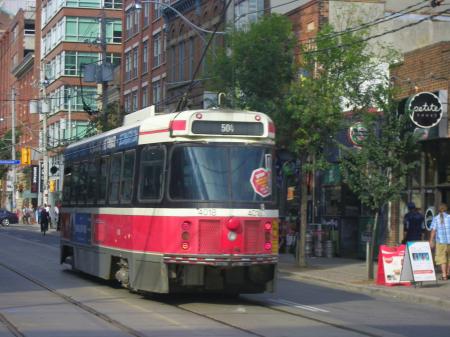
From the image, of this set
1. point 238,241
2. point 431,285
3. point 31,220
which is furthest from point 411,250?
point 31,220

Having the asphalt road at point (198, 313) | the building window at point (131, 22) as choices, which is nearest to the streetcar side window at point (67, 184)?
the asphalt road at point (198, 313)

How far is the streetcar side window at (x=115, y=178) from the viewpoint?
52.8ft

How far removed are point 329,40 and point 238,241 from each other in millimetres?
10704

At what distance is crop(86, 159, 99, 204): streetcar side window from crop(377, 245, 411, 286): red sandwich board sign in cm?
647

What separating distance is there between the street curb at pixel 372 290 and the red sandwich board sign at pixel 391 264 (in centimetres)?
34

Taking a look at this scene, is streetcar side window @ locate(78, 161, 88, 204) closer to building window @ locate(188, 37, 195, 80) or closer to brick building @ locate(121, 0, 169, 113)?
building window @ locate(188, 37, 195, 80)

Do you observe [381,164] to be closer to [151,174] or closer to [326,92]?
[326,92]

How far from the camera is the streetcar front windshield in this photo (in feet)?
45.3

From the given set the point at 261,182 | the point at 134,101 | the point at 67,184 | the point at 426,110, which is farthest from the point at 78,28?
the point at 261,182

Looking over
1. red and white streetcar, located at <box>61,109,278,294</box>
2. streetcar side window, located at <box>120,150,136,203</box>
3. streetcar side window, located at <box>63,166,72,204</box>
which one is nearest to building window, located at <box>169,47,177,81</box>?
streetcar side window, located at <box>63,166,72,204</box>

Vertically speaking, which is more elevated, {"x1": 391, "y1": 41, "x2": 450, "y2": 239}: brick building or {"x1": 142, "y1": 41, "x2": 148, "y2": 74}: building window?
{"x1": 142, "y1": 41, "x2": 148, "y2": 74}: building window

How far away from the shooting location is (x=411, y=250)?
18203mm

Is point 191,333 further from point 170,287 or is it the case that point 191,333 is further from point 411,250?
point 411,250

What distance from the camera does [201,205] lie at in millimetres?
13688
